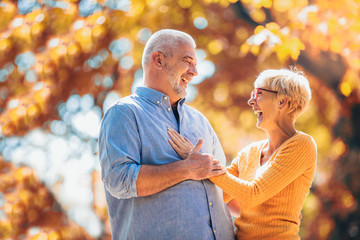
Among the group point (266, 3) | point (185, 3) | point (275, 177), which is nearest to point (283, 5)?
point (266, 3)

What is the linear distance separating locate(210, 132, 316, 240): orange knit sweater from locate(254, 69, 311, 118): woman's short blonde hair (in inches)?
5.3

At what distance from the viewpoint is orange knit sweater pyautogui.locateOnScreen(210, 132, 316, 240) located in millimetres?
1417

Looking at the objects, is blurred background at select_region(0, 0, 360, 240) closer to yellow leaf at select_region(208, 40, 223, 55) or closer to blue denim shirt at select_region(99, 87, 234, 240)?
yellow leaf at select_region(208, 40, 223, 55)

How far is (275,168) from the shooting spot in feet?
4.71

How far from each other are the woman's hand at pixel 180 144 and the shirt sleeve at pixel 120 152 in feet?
0.50

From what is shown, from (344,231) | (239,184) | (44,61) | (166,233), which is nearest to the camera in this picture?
(166,233)

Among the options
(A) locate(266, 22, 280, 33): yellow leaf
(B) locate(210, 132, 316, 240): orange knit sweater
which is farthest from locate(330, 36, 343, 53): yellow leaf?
(B) locate(210, 132, 316, 240): orange knit sweater

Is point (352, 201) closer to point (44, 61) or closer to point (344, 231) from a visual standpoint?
point (344, 231)

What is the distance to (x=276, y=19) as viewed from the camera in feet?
10.1

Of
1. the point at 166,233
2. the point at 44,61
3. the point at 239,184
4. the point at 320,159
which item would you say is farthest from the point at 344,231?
the point at 44,61

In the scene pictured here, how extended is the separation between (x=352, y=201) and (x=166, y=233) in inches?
88.2

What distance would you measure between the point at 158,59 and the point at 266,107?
1.69 ft

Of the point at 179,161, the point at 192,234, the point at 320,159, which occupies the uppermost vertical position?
the point at 179,161

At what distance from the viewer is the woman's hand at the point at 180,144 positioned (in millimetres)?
1444
